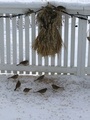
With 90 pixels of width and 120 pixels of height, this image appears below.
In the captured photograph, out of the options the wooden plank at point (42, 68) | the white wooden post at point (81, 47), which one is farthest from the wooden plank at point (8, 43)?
the white wooden post at point (81, 47)

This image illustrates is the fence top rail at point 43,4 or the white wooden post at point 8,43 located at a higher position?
the fence top rail at point 43,4

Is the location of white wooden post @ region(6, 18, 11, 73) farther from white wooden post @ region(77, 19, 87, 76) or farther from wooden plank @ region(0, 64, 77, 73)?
white wooden post @ region(77, 19, 87, 76)

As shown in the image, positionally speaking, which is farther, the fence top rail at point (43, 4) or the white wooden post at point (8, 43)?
the white wooden post at point (8, 43)

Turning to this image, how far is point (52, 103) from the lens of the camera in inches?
216

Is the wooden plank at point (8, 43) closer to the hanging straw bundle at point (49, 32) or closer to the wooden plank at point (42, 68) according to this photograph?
the wooden plank at point (42, 68)

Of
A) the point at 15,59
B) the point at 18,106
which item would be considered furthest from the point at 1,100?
the point at 15,59

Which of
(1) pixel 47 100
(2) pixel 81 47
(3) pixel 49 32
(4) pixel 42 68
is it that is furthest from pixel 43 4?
(1) pixel 47 100

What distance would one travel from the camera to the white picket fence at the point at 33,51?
6.32m

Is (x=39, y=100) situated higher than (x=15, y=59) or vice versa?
(x=15, y=59)

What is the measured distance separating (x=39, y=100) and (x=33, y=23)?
142 cm

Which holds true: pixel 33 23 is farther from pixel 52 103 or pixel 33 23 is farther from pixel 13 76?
pixel 52 103

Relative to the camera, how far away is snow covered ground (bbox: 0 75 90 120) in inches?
199

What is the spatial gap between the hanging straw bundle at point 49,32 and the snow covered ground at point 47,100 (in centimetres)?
53

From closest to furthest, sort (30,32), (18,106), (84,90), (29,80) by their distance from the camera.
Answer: (18,106) → (84,90) → (29,80) → (30,32)
